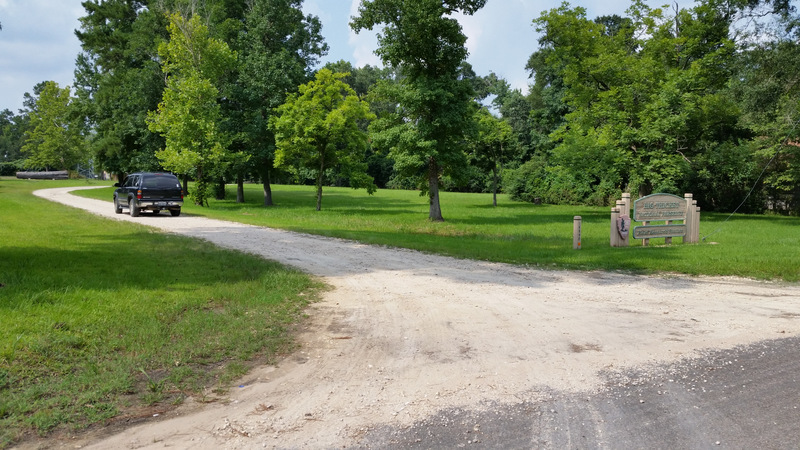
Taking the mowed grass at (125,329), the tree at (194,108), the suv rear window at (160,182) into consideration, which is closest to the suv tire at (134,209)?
the suv rear window at (160,182)

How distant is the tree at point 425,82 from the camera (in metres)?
22.2

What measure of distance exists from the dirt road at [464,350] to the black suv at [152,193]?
15.5m

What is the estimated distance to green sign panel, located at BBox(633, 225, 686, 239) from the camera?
1519 centimetres

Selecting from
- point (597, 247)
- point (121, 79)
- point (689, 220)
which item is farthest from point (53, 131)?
point (689, 220)

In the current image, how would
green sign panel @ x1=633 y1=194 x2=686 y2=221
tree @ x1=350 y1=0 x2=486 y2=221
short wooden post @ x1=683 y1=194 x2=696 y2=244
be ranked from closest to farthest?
green sign panel @ x1=633 y1=194 x2=686 y2=221
short wooden post @ x1=683 y1=194 x2=696 y2=244
tree @ x1=350 y1=0 x2=486 y2=221

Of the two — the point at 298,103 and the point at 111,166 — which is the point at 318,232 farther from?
the point at 111,166

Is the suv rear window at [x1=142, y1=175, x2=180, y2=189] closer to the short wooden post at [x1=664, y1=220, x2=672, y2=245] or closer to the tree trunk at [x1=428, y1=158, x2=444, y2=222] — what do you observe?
the tree trunk at [x1=428, y1=158, x2=444, y2=222]

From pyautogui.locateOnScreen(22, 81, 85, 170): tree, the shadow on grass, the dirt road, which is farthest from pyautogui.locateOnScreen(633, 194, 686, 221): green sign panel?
pyautogui.locateOnScreen(22, 81, 85, 170): tree

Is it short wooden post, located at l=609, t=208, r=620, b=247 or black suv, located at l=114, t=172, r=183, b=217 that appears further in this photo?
black suv, located at l=114, t=172, r=183, b=217

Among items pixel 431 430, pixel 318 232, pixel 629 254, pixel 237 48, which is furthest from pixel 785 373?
pixel 237 48

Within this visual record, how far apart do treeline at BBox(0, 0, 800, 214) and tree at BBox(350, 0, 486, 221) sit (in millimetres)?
76

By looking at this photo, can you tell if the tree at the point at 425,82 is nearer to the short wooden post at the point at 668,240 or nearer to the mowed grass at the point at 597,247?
the mowed grass at the point at 597,247

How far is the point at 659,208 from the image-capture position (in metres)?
15.7

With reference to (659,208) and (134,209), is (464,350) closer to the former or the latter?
(659,208)
